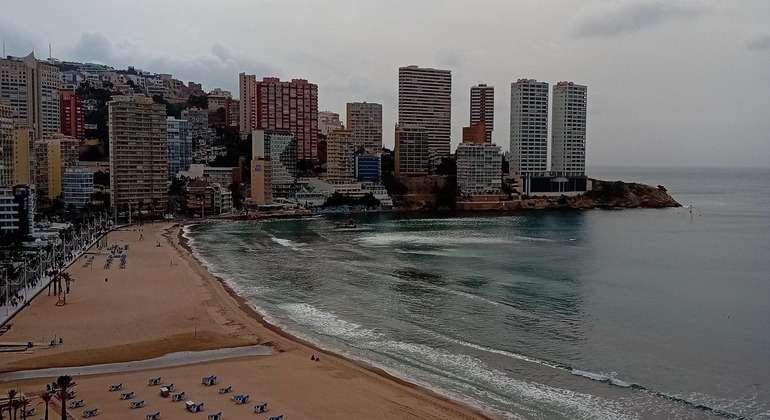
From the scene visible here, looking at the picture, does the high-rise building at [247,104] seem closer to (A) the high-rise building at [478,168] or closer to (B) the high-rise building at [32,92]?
(B) the high-rise building at [32,92]

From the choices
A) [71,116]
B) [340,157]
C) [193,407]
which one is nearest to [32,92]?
[71,116]

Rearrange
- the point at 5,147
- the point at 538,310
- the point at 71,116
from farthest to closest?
1. the point at 71,116
2. the point at 5,147
3. the point at 538,310

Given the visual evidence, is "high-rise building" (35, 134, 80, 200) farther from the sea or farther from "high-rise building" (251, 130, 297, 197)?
the sea

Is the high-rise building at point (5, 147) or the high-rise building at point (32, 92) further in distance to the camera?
the high-rise building at point (32, 92)

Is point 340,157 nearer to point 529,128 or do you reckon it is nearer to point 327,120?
point 529,128

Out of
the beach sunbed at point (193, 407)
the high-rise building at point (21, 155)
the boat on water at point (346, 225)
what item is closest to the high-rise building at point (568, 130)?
the boat on water at point (346, 225)

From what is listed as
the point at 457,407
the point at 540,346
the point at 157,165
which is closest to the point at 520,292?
the point at 540,346

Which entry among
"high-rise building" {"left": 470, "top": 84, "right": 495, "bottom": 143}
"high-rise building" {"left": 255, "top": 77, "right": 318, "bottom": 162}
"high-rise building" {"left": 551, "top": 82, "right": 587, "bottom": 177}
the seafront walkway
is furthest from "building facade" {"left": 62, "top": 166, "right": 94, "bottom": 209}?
"high-rise building" {"left": 470, "top": 84, "right": 495, "bottom": 143}
